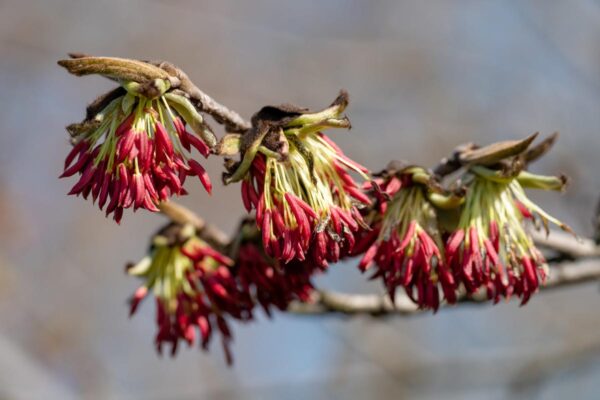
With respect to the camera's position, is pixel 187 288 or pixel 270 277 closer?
pixel 270 277

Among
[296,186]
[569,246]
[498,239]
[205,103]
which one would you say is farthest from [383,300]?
[205,103]

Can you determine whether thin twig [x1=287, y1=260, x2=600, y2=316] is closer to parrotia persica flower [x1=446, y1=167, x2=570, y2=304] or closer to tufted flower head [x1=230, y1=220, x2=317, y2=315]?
tufted flower head [x1=230, y1=220, x2=317, y2=315]

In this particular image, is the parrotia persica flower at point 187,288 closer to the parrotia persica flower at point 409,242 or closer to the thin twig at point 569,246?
the parrotia persica flower at point 409,242

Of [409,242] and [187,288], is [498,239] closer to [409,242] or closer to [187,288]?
[409,242]

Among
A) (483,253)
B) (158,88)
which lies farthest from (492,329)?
(158,88)

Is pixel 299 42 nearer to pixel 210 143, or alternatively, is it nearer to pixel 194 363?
pixel 194 363

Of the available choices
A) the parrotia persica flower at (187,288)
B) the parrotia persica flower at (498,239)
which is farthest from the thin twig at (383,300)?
the parrotia persica flower at (498,239)

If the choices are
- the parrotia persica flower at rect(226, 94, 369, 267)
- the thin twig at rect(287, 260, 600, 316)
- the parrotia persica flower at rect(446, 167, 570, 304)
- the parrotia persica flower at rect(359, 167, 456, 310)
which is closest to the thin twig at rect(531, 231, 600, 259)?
the thin twig at rect(287, 260, 600, 316)
